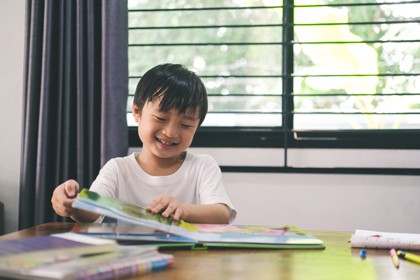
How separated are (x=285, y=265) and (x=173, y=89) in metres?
0.83

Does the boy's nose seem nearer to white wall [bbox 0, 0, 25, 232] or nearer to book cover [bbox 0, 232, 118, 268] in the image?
book cover [bbox 0, 232, 118, 268]

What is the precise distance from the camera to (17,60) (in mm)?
3084

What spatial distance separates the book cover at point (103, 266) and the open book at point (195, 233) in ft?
0.44

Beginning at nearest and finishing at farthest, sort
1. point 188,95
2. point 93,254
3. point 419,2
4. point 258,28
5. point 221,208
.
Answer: point 93,254 → point 221,208 → point 188,95 → point 419,2 → point 258,28

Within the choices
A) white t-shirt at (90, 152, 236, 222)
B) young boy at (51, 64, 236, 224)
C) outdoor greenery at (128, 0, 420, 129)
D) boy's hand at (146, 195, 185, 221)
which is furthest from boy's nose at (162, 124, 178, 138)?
outdoor greenery at (128, 0, 420, 129)

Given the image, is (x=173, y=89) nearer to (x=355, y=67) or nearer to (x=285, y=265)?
(x=285, y=265)

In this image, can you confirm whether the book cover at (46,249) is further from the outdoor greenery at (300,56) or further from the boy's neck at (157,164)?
the outdoor greenery at (300,56)

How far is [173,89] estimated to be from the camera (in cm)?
179

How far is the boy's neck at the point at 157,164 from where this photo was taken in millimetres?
1884

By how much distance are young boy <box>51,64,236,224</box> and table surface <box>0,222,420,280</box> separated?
1.68 ft

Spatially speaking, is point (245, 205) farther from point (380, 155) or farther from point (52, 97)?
point (52, 97)

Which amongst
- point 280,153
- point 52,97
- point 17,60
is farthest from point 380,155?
point 17,60

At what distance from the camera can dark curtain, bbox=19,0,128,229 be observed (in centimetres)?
286

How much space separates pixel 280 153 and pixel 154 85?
1.20 metres
